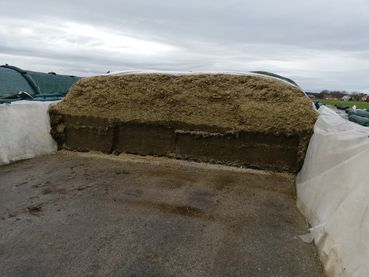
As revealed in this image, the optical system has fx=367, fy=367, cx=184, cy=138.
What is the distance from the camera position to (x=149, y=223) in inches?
125

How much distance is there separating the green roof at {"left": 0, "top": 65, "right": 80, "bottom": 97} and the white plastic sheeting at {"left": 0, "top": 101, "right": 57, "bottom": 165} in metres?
2.39

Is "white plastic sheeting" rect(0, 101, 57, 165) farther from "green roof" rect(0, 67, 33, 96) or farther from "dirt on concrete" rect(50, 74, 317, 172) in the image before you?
Result: "green roof" rect(0, 67, 33, 96)

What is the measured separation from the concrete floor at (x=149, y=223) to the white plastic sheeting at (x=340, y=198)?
19 centimetres

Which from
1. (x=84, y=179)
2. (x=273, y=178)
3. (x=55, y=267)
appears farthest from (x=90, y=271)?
(x=273, y=178)

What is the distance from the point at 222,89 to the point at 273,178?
1.44 metres

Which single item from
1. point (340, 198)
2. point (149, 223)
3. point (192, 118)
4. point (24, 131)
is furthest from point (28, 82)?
point (340, 198)

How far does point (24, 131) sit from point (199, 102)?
2.59m

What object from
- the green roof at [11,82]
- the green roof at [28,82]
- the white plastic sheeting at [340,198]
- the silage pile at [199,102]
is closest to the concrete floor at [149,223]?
the white plastic sheeting at [340,198]

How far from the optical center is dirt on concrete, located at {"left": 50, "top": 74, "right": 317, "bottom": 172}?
4848 mm

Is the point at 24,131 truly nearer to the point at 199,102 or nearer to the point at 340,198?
the point at 199,102

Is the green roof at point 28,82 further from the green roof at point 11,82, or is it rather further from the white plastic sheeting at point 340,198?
the white plastic sheeting at point 340,198

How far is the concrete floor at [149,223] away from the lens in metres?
2.49

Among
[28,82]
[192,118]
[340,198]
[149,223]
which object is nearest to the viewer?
[340,198]

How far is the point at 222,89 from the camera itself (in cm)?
520
